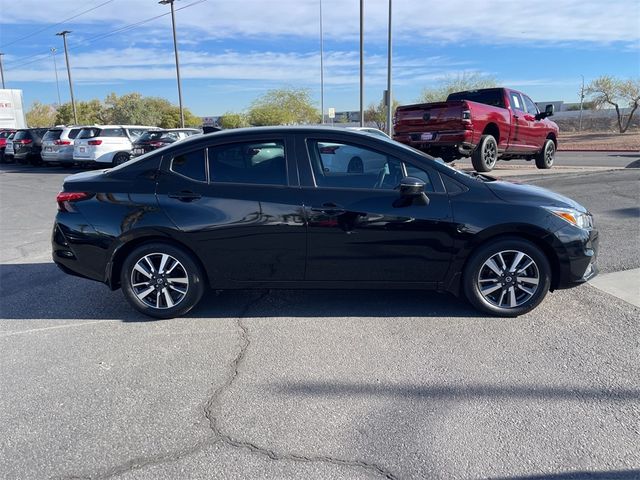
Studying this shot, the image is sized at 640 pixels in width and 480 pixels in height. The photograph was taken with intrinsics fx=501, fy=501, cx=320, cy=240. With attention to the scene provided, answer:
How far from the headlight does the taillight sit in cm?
407

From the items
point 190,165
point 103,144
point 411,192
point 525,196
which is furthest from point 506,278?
point 103,144

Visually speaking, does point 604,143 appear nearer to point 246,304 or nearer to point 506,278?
→ point 506,278

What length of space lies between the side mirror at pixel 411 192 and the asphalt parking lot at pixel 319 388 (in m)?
1.04

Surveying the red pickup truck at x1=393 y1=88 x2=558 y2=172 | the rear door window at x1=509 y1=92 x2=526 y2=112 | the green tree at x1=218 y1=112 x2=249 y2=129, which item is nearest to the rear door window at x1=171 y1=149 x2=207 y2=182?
the red pickup truck at x1=393 y1=88 x2=558 y2=172

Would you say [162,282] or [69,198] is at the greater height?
[69,198]

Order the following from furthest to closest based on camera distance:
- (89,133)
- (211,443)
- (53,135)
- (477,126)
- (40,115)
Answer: (40,115)
(53,135)
(89,133)
(477,126)
(211,443)

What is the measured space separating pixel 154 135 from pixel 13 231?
31.1 feet

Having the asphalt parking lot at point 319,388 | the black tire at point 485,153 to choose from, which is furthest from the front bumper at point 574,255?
the black tire at point 485,153

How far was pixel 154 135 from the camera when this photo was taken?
57.5ft

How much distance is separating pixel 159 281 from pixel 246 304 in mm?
873

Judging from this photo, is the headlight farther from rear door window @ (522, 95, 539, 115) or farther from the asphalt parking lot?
rear door window @ (522, 95, 539, 115)

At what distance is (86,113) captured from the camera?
238 ft

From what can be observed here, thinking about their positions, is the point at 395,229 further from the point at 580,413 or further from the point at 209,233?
the point at 580,413

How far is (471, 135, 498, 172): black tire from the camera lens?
1195 centimetres
